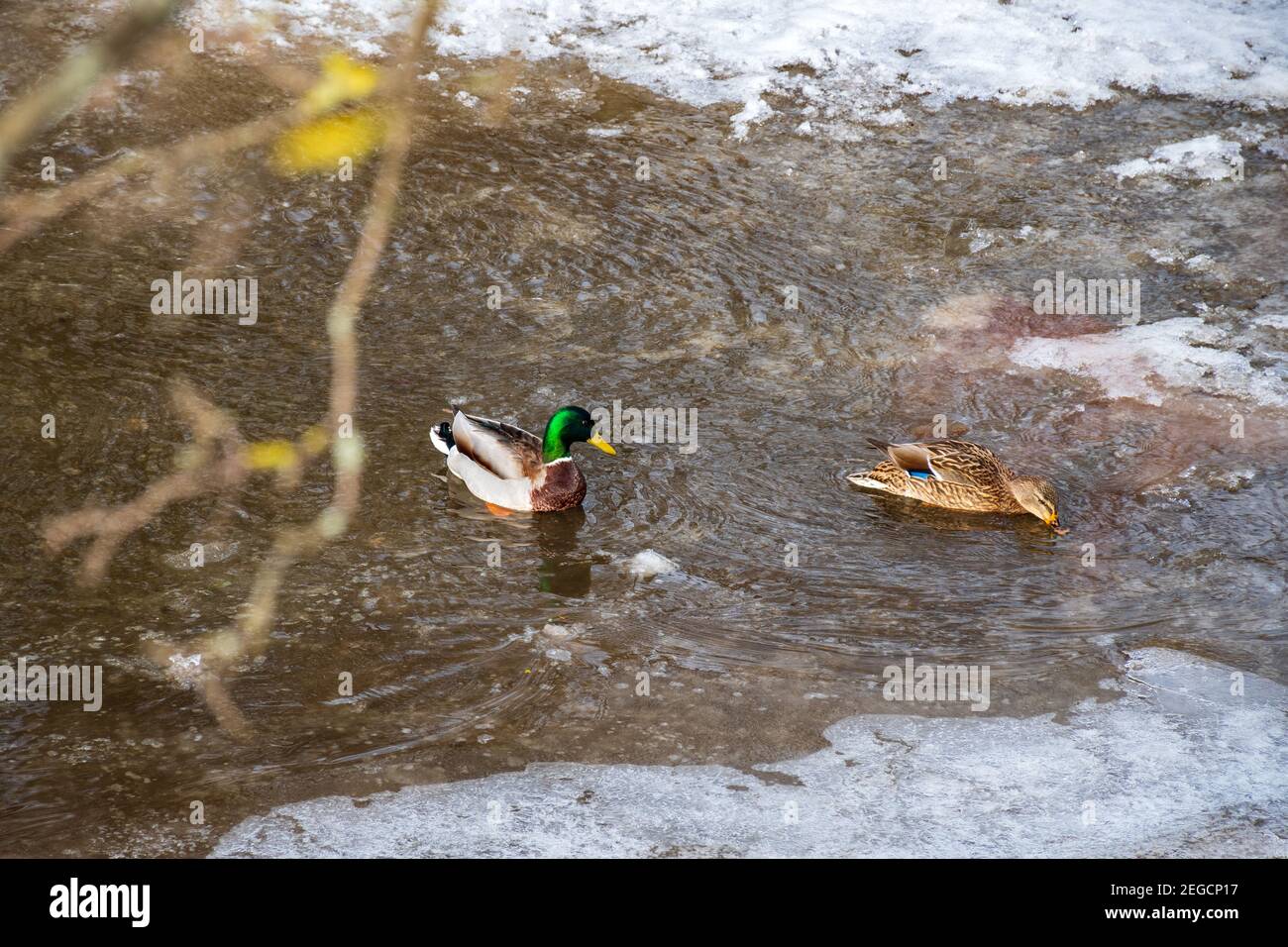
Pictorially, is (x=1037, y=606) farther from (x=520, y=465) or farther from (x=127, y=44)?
(x=127, y=44)

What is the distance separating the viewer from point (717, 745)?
17.8 feet

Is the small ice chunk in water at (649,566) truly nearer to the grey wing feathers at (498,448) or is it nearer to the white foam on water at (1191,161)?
the grey wing feathers at (498,448)

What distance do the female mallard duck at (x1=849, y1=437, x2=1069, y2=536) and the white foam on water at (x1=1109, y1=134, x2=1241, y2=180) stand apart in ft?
14.5

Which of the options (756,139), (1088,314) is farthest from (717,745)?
(756,139)

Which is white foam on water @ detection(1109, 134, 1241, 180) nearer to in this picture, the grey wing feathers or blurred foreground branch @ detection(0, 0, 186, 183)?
the grey wing feathers

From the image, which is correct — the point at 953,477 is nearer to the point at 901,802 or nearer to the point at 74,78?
the point at 901,802

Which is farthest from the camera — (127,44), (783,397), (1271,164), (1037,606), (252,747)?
(127,44)

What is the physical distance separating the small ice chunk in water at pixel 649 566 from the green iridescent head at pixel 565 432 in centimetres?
73

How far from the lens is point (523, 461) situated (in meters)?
7.02

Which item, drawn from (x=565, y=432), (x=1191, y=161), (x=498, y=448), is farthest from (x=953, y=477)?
(x=1191, y=161)

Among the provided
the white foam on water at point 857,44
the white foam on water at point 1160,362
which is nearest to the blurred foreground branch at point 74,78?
the white foam on water at point 857,44

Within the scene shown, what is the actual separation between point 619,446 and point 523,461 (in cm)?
76

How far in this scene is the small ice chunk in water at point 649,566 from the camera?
655 cm

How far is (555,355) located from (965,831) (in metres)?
4.26
